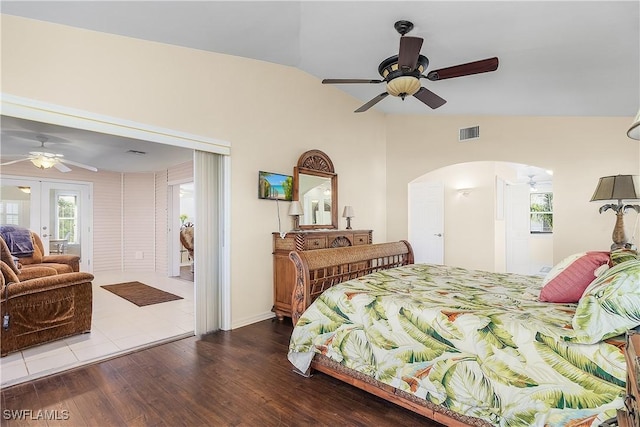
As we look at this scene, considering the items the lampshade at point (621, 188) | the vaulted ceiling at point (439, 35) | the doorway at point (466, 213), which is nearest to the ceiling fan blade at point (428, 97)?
the vaulted ceiling at point (439, 35)

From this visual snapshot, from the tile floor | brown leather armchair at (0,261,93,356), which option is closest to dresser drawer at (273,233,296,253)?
the tile floor

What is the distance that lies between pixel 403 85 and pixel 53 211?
7180 millimetres

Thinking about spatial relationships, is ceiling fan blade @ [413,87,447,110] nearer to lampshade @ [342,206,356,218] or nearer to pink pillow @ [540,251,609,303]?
pink pillow @ [540,251,609,303]

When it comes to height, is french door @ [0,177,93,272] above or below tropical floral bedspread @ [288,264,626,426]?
above

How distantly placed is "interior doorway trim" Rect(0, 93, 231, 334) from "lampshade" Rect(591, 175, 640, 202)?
4084 mm

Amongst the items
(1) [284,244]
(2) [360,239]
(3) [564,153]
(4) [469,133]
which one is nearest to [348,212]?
(2) [360,239]

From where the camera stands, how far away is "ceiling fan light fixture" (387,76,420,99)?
264 centimetres

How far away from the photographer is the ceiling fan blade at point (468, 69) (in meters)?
2.51

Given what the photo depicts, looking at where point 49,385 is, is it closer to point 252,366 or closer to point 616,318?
point 252,366

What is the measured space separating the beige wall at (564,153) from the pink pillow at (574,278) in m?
2.77

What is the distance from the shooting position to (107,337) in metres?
3.22

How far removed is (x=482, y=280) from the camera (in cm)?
275

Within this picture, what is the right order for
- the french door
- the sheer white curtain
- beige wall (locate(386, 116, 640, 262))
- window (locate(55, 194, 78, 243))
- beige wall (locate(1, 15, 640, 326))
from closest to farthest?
beige wall (locate(1, 15, 640, 326))
the sheer white curtain
beige wall (locate(386, 116, 640, 262))
the french door
window (locate(55, 194, 78, 243))

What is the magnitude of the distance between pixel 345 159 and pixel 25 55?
3.88 m
